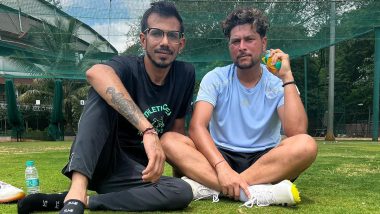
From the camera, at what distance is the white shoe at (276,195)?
93.0 inches

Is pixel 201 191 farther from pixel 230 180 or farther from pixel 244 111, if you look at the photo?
pixel 244 111

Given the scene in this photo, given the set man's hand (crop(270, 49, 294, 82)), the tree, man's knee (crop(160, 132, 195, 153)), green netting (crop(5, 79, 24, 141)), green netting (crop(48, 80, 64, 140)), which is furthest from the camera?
green netting (crop(48, 80, 64, 140))

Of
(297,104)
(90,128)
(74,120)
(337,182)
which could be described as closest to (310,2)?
(337,182)

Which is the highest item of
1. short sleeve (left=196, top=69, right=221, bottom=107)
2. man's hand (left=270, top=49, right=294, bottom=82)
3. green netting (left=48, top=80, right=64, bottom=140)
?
man's hand (left=270, top=49, right=294, bottom=82)

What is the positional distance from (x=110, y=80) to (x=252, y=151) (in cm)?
101

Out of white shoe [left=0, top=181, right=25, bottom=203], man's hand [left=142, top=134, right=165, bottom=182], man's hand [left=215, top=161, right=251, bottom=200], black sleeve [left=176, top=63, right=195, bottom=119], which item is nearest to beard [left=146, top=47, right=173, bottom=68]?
black sleeve [left=176, top=63, right=195, bottom=119]

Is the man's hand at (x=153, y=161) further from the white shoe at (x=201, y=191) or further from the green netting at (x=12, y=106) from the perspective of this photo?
the green netting at (x=12, y=106)

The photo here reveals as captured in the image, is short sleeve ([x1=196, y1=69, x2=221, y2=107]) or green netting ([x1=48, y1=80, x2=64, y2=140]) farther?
green netting ([x1=48, y1=80, x2=64, y2=140])

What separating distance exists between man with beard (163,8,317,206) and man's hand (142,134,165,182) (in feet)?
1.51

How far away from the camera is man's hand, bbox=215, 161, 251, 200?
241 cm

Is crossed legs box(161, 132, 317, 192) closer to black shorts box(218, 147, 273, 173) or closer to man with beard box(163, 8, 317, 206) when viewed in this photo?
man with beard box(163, 8, 317, 206)

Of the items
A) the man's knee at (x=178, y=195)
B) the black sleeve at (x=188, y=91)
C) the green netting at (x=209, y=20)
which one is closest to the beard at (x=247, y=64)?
the black sleeve at (x=188, y=91)

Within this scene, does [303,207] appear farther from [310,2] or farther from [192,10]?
[310,2]

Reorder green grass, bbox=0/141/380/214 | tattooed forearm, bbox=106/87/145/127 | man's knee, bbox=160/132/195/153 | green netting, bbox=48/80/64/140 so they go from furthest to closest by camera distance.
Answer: green netting, bbox=48/80/64/140 < man's knee, bbox=160/132/195/153 < green grass, bbox=0/141/380/214 < tattooed forearm, bbox=106/87/145/127
